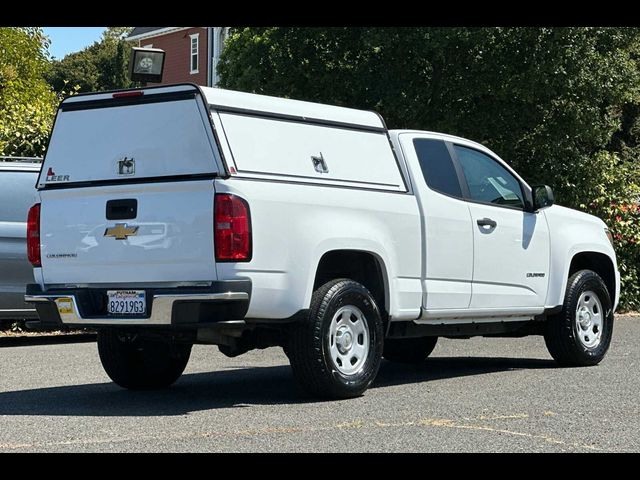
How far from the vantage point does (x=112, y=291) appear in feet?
29.3

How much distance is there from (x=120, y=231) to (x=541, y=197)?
13.6 ft

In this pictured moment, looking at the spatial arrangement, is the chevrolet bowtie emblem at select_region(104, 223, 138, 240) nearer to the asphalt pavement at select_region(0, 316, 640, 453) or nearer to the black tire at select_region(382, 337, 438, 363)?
the asphalt pavement at select_region(0, 316, 640, 453)

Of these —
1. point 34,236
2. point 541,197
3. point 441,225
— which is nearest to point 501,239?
point 541,197

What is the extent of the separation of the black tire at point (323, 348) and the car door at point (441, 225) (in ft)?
3.32

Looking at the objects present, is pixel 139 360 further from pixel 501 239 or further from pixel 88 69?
pixel 88 69

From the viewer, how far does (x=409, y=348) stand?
12180 mm

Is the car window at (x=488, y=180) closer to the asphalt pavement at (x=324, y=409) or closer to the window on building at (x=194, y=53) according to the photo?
the asphalt pavement at (x=324, y=409)

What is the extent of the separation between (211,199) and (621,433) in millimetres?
3069

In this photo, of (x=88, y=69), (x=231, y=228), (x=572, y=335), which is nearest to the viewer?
(x=231, y=228)

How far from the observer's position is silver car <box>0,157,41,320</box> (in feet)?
44.2

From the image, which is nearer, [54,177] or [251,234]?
[251,234]

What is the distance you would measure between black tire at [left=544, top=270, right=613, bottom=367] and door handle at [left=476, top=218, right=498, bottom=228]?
1307mm
